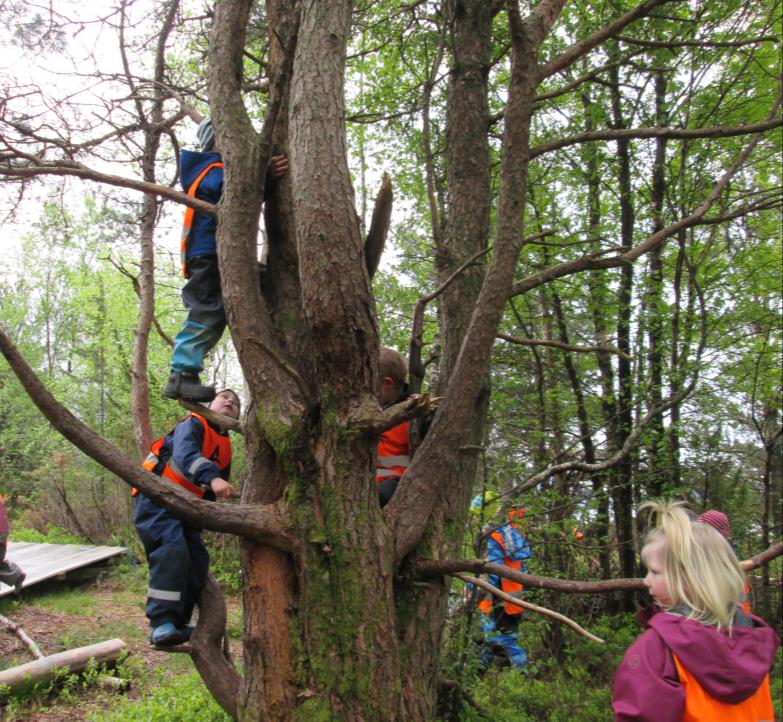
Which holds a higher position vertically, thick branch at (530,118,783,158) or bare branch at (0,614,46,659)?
thick branch at (530,118,783,158)

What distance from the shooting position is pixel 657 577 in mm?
1886

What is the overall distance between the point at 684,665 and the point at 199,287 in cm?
250

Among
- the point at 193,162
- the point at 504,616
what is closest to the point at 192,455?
the point at 193,162

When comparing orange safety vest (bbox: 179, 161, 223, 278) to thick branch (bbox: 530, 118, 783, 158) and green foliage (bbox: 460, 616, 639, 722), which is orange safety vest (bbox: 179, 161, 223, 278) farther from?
green foliage (bbox: 460, 616, 639, 722)

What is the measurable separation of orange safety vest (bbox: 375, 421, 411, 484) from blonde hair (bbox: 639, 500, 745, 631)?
135 cm

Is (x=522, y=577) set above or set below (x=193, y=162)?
below

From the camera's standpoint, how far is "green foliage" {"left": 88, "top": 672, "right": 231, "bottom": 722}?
4031mm

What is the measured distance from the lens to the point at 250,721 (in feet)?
6.96

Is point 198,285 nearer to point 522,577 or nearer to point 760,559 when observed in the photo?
point 522,577

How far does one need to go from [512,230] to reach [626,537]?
5580 mm

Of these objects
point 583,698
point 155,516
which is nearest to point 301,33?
point 155,516

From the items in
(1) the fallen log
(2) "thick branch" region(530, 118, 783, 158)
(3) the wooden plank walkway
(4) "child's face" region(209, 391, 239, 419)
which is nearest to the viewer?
(2) "thick branch" region(530, 118, 783, 158)

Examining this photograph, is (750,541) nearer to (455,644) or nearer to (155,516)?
(455,644)

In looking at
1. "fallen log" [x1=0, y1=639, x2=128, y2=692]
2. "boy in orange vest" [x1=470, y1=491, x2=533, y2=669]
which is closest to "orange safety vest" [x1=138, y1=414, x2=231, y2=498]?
"boy in orange vest" [x1=470, y1=491, x2=533, y2=669]
